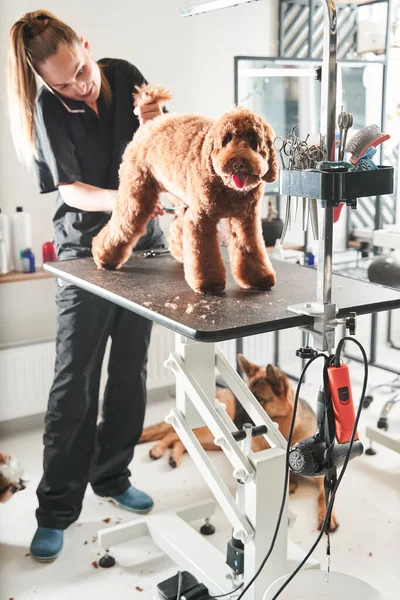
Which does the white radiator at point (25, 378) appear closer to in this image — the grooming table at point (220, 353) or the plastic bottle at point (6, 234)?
the plastic bottle at point (6, 234)

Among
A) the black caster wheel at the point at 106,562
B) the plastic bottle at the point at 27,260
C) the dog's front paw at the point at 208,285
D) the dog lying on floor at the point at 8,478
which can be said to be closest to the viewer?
the dog's front paw at the point at 208,285

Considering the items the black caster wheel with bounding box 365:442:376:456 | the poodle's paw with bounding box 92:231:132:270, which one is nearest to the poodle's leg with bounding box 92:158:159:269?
the poodle's paw with bounding box 92:231:132:270

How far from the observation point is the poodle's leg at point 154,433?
2992mm

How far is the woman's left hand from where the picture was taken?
1.83 meters

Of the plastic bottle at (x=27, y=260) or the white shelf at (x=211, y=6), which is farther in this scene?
the plastic bottle at (x=27, y=260)

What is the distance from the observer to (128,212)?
5.59 ft

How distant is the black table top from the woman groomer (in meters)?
0.30

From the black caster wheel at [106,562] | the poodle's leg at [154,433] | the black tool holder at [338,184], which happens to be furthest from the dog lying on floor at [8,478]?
the black tool holder at [338,184]

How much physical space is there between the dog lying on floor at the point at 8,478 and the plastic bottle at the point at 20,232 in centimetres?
89

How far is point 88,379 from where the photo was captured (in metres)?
2.22

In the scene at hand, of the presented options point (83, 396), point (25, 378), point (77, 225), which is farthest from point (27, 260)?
point (83, 396)

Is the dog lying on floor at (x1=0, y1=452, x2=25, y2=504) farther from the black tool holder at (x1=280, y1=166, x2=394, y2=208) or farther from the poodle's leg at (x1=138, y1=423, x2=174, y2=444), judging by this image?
the black tool holder at (x1=280, y1=166, x2=394, y2=208)

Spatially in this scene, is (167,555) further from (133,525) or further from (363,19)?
(363,19)

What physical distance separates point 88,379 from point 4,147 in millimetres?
1174
